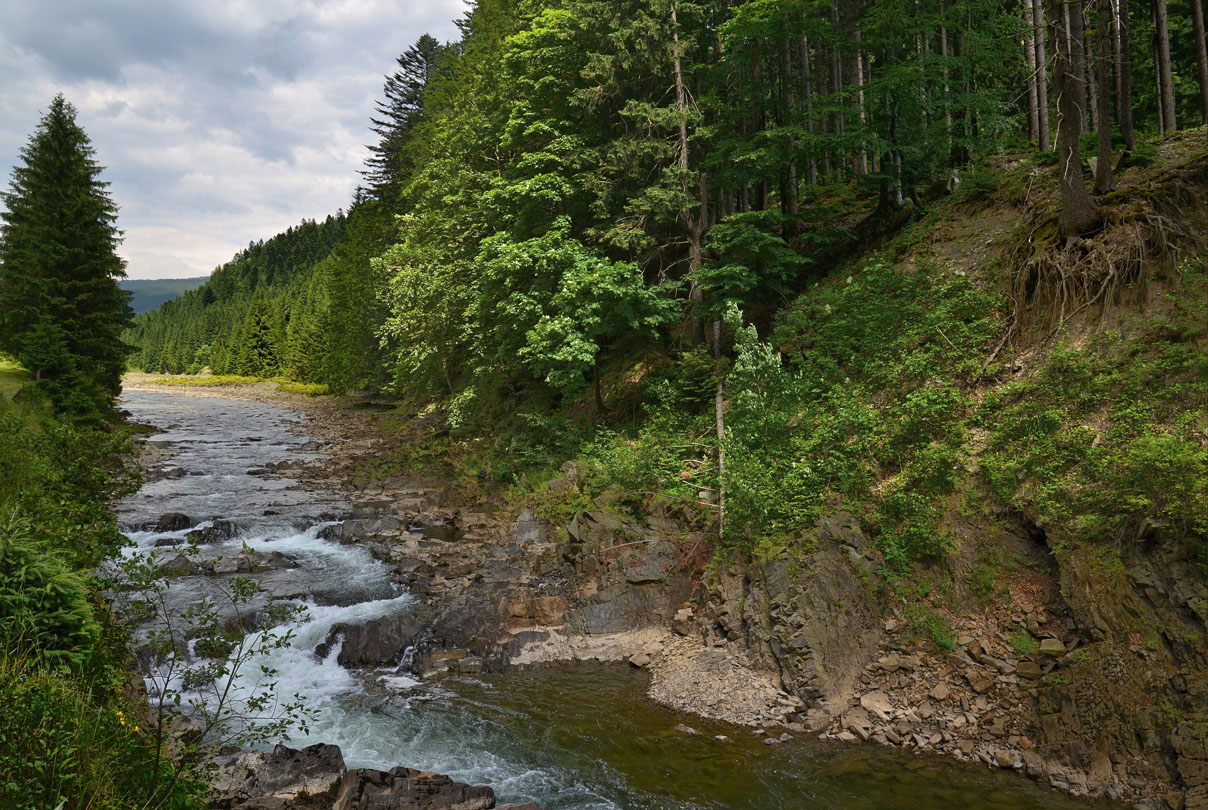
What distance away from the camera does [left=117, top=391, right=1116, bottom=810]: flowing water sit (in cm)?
845

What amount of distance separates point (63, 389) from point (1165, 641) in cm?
3251

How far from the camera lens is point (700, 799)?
27.9ft

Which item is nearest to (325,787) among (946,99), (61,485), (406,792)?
(406,792)

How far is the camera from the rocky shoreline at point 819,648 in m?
8.35

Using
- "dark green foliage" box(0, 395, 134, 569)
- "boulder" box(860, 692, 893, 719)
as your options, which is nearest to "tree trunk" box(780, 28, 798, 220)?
"boulder" box(860, 692, 893, 719)

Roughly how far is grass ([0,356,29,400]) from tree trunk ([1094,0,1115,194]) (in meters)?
33.9

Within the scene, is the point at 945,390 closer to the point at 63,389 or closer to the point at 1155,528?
the point at 1155,528

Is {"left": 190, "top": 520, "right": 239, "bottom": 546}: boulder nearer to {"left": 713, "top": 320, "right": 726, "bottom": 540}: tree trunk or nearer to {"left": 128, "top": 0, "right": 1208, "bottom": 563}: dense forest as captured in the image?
{"left": 128, "top": 0, "right": 1208, "bottom": 563}: dense forest

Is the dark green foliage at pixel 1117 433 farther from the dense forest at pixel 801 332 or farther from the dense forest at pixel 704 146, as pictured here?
the dense forest at pixel 704 146

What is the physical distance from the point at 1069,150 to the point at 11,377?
3865 centimetres

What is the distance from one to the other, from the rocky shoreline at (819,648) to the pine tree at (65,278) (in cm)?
1850

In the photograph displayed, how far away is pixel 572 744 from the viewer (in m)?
9.87

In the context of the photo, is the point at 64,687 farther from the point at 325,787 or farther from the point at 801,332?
the point at 801,332

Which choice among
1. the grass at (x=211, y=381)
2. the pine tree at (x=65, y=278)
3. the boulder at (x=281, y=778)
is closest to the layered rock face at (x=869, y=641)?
the boulder at (x=281, y=778)
